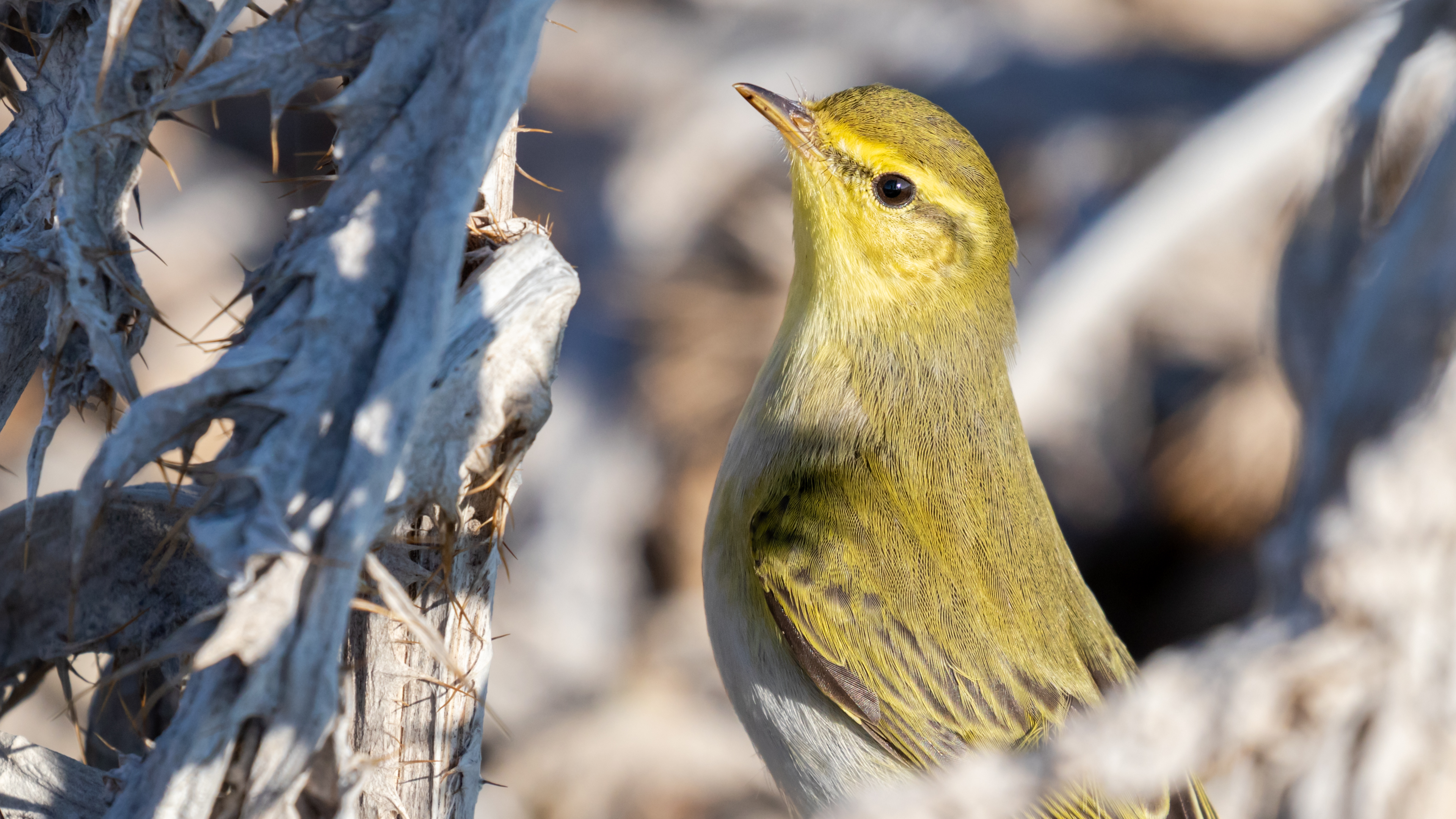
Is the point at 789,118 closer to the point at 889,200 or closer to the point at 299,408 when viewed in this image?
the point at 889,200

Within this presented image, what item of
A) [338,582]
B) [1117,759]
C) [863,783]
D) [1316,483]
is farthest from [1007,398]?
[338,582]

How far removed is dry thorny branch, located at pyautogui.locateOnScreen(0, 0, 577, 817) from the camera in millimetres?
1028

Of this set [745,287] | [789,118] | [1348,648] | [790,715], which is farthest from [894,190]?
[745,287]

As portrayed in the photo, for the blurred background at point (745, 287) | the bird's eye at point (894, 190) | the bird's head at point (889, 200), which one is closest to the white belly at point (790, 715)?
the bird's head at point (889, 200)

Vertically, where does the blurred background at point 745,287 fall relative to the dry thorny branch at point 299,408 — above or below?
above

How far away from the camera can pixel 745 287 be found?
17.0 ft

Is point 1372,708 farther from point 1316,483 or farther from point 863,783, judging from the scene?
point 863,783

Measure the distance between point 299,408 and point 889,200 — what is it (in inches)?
65.3

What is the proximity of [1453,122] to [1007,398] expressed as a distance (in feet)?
3.46

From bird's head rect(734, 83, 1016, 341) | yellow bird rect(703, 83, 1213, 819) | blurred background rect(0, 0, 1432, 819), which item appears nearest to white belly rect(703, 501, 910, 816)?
yellow bird rect(703, 83, 1213, 819)

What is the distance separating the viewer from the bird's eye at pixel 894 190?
2422 millimetres

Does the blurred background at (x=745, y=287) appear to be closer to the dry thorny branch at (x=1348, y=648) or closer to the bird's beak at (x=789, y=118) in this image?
the bird's beak at (x=789, y=118)

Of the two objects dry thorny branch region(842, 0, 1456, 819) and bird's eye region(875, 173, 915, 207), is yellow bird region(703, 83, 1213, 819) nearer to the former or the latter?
bird's eye region(875, 173, 915, 207)

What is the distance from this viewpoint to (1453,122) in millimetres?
2105
